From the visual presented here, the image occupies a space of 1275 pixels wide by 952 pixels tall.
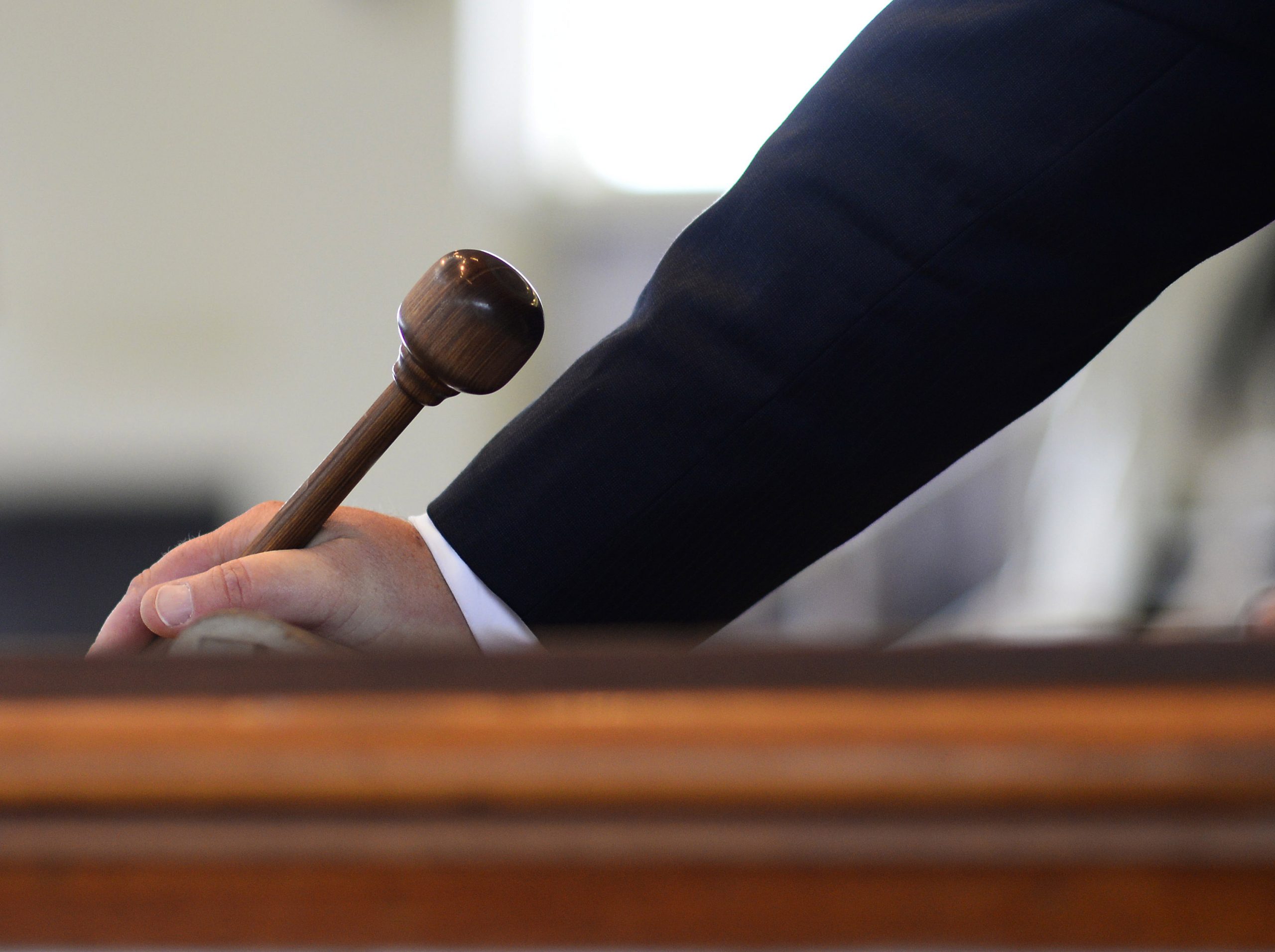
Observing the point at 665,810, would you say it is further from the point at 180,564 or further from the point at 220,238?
the point at 220,238

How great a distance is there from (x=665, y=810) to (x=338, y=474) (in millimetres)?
369

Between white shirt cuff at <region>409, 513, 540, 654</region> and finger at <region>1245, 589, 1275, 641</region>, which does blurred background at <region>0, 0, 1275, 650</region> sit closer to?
white shirt cuff at <region>409, 513, 540, 654</region>

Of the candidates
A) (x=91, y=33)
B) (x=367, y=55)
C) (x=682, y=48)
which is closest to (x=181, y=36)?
(x=91, y=33)

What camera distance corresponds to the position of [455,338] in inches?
19.8

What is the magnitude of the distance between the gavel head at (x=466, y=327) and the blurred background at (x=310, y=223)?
239cm

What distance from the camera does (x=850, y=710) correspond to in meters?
0.20

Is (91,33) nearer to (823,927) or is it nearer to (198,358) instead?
(198,358)

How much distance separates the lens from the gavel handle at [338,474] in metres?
0.53

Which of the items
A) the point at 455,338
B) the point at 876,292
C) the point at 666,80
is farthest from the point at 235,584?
the point at 666,80

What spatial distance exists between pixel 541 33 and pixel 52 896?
3.12 metres

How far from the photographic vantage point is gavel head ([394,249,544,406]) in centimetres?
50

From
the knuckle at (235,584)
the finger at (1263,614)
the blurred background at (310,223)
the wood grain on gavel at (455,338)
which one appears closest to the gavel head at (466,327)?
the wood grain on gavel at (455,338)

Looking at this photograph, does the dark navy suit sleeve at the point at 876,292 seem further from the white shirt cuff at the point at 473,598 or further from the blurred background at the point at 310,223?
the blurred background at the point at 310,223

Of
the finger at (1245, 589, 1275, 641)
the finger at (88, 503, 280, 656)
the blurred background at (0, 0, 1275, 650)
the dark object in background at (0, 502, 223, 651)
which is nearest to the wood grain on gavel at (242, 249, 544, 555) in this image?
the finger at (88, 503, 280, 656)
